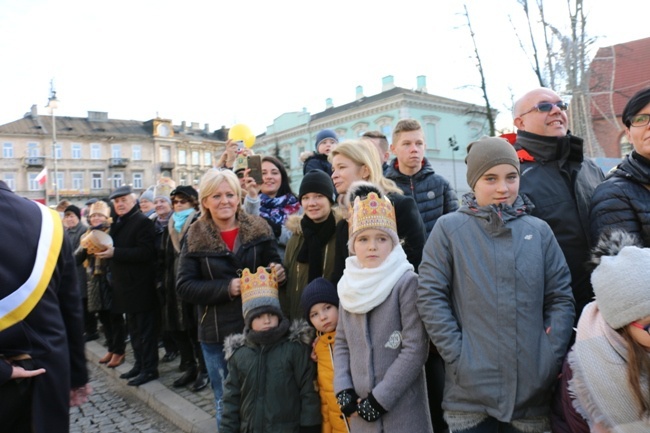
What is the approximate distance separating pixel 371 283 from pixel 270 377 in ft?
3.65

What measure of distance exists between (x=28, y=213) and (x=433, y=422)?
2.91m

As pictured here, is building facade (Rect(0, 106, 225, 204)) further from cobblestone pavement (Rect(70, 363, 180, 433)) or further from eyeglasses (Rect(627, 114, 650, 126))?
eyeglasses (Rect(627, 114, 650, 126))

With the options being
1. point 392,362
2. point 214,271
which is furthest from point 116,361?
point 392,362

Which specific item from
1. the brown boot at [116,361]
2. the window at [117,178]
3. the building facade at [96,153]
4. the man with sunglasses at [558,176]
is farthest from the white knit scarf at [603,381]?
the window at [117,178]

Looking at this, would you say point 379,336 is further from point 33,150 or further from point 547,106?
point 33,150

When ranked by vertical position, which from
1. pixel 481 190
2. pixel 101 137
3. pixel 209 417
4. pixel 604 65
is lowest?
pixel 209 417

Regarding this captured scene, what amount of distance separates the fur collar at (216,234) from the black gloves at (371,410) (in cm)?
200

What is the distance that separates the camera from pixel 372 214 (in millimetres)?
2949

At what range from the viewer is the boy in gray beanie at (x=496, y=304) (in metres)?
2.28

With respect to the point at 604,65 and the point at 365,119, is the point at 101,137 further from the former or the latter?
the point at 604,65

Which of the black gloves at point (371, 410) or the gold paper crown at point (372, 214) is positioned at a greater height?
the gold paper crown at point (372, 214)

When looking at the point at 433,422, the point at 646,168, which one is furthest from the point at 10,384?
the point at 646,168

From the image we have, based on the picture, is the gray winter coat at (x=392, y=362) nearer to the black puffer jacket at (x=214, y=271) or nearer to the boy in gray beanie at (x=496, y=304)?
the boy in gray beanie at (x=496, y=304)

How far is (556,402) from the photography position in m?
2.26
